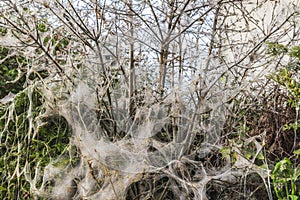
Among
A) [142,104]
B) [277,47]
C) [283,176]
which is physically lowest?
[283,176]

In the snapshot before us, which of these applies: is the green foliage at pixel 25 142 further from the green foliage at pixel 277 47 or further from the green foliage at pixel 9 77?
the green foliage at pixel 277 47

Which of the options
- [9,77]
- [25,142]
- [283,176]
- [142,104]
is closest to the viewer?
[283,176]

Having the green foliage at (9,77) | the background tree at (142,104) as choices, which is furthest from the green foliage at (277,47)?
the green foliage at (9,77)

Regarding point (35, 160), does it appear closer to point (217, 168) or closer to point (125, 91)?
point (125, 91)

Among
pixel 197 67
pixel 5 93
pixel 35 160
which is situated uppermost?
pixel 197 67

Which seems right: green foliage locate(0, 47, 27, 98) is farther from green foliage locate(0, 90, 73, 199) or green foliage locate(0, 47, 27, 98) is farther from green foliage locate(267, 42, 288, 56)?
green foliage locate(267, 42, 288, 56)

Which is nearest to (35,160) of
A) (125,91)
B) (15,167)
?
(15,167)

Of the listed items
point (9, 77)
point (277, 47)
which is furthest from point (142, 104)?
point (9, 77)

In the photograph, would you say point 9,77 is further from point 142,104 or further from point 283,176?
point 283,176

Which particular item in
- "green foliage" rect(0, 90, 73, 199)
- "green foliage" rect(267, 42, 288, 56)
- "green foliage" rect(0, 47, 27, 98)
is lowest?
"green foliage" rect(0, 90, 73, 199)

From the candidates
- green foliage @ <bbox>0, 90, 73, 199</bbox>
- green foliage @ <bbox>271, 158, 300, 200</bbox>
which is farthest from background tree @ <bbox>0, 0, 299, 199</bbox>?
green foliage @ <bbox>271, 158, 300, 200</bbox>

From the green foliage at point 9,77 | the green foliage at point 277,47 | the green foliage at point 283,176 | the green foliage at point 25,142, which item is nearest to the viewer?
the green foliage at point 283,176

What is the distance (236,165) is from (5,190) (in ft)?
5.61

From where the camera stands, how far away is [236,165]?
8.87 feet
